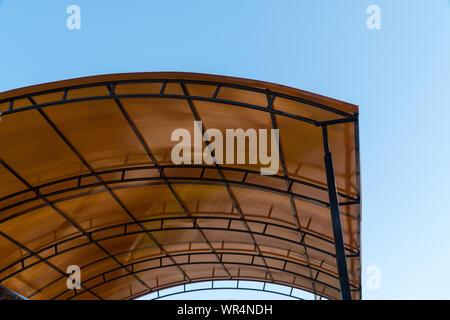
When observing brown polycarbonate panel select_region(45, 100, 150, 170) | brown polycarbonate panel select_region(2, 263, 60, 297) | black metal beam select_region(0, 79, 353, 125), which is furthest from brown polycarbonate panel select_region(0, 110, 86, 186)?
brown polycarbonate panel select_region(2, 263, 60, 297)

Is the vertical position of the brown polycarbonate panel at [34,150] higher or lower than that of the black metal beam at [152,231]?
higher

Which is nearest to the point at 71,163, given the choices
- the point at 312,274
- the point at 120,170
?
the point at 120,170

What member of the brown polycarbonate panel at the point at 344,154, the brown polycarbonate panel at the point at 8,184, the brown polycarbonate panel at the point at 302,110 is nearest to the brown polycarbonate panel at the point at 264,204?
the brown polycarbonate panel at the point at 344,154

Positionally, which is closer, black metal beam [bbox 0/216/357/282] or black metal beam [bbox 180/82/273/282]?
black metal beam [bbox 180/82/273/282]

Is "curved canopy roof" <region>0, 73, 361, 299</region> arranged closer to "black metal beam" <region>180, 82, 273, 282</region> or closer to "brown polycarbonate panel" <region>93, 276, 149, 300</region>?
"black metal beam" <region>180, 82, 273, 282</region>

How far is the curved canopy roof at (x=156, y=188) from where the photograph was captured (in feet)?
54.8

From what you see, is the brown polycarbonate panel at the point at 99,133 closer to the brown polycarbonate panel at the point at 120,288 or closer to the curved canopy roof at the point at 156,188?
the curved canopy roof at the point at 156,188

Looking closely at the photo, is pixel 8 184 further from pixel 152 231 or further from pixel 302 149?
pixel 302 149

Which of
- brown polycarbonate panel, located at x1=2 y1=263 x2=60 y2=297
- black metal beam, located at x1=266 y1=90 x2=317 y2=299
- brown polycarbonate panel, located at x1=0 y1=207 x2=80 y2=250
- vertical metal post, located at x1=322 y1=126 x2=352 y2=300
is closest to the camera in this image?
vertical metal post, located at x1=322 y1=126 x2=352 y2=300

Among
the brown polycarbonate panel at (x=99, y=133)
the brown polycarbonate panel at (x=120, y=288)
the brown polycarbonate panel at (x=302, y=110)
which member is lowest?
the brown polycarbonate panel at (x=120, y=288)

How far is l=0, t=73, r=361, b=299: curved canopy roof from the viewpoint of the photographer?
16703mm

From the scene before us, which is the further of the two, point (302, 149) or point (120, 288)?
point (120, 288)

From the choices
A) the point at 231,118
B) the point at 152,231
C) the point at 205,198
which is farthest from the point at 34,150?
the point at 152,231

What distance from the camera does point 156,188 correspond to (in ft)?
87.3
